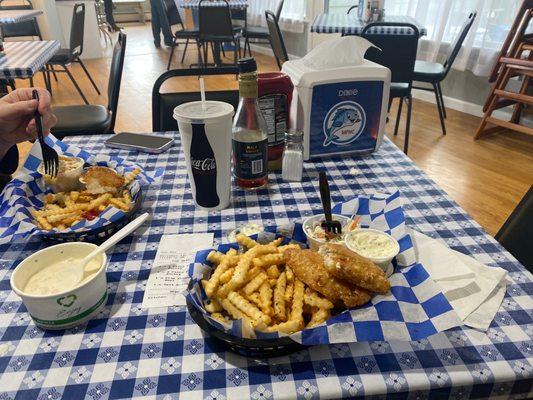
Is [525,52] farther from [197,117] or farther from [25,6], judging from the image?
[25,6]

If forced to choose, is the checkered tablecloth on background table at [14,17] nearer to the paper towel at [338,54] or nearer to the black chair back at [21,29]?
the black chair back at [21,29]

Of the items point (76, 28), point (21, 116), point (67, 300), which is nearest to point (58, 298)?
point (67, 300)

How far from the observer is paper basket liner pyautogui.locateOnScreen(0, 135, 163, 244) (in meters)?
0.84

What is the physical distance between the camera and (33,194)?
0.98m

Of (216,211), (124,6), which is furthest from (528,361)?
(124,6)

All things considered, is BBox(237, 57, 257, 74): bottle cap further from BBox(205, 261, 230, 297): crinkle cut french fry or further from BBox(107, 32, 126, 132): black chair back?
BBox(107, 32, 126, 132): black chair back

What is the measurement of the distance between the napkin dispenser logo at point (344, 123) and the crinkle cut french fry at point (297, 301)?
65 centimetres

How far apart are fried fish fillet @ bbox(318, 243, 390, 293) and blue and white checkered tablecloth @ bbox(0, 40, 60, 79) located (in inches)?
102

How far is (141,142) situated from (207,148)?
1.77 feet

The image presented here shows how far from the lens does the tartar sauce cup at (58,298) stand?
0.62m

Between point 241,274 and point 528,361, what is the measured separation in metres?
0.44

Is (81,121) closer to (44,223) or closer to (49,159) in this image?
(49,159)

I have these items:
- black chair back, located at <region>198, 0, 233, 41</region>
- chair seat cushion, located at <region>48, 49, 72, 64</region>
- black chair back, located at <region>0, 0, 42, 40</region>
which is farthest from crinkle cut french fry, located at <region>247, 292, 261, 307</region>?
black chair back, located at <region>0, 0, 42, 40</region>

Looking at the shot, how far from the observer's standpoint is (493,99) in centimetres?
316
